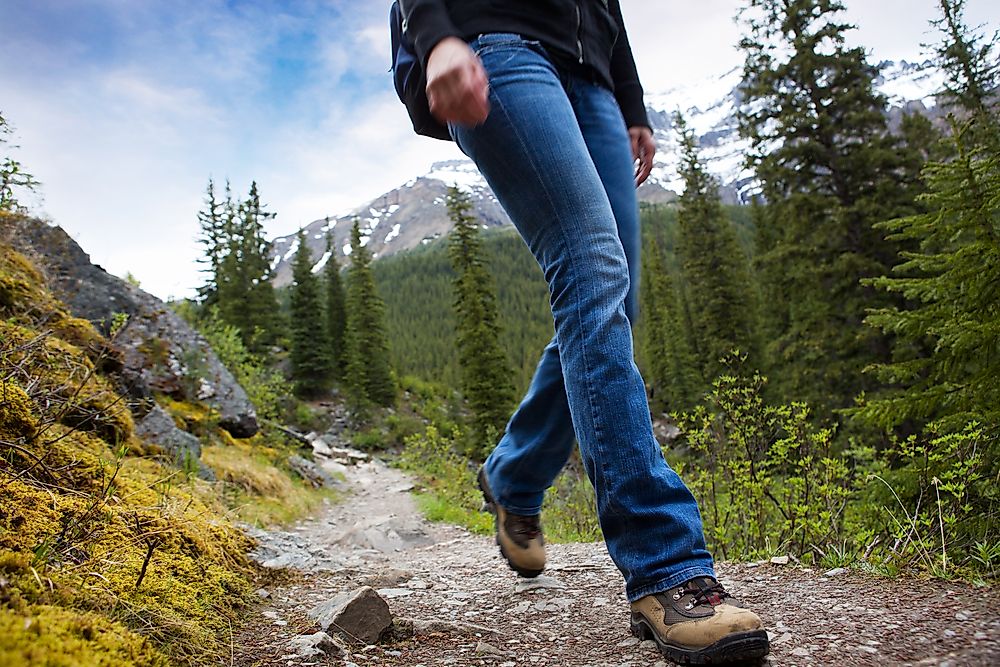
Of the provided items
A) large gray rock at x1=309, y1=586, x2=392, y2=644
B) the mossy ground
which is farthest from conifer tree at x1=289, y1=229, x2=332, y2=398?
large gray rock at x1=309, y1=586, x2=392, y2=644

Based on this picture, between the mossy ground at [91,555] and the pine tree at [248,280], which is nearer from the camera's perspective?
the mossy ground at [91,555]

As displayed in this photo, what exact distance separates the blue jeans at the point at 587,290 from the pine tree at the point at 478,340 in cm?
2297

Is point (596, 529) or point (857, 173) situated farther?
point (857, 173)

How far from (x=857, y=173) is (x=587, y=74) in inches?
575

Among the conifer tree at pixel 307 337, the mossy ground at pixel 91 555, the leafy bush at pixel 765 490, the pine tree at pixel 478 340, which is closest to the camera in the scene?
the mossy ground at pixel 91 555

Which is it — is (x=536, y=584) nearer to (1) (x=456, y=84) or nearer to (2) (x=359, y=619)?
(2) (x=359, y=619)

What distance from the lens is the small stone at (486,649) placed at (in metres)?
1.76

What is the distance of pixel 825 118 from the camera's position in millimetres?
14562

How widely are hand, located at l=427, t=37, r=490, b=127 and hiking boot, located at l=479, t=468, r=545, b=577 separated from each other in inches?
59.1

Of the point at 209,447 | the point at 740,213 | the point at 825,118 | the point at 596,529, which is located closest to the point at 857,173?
the point at 825,118

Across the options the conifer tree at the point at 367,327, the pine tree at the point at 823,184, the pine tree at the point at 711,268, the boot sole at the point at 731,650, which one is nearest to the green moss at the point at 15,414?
the boot sole at the point at 731,650

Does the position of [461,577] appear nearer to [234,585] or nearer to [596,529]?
[234,585]

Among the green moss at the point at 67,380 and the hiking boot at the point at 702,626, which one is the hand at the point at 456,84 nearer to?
the hiking boot at the point at 702,626

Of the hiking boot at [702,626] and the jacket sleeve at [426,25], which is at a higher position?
the jacket sleeve at [426,25]
